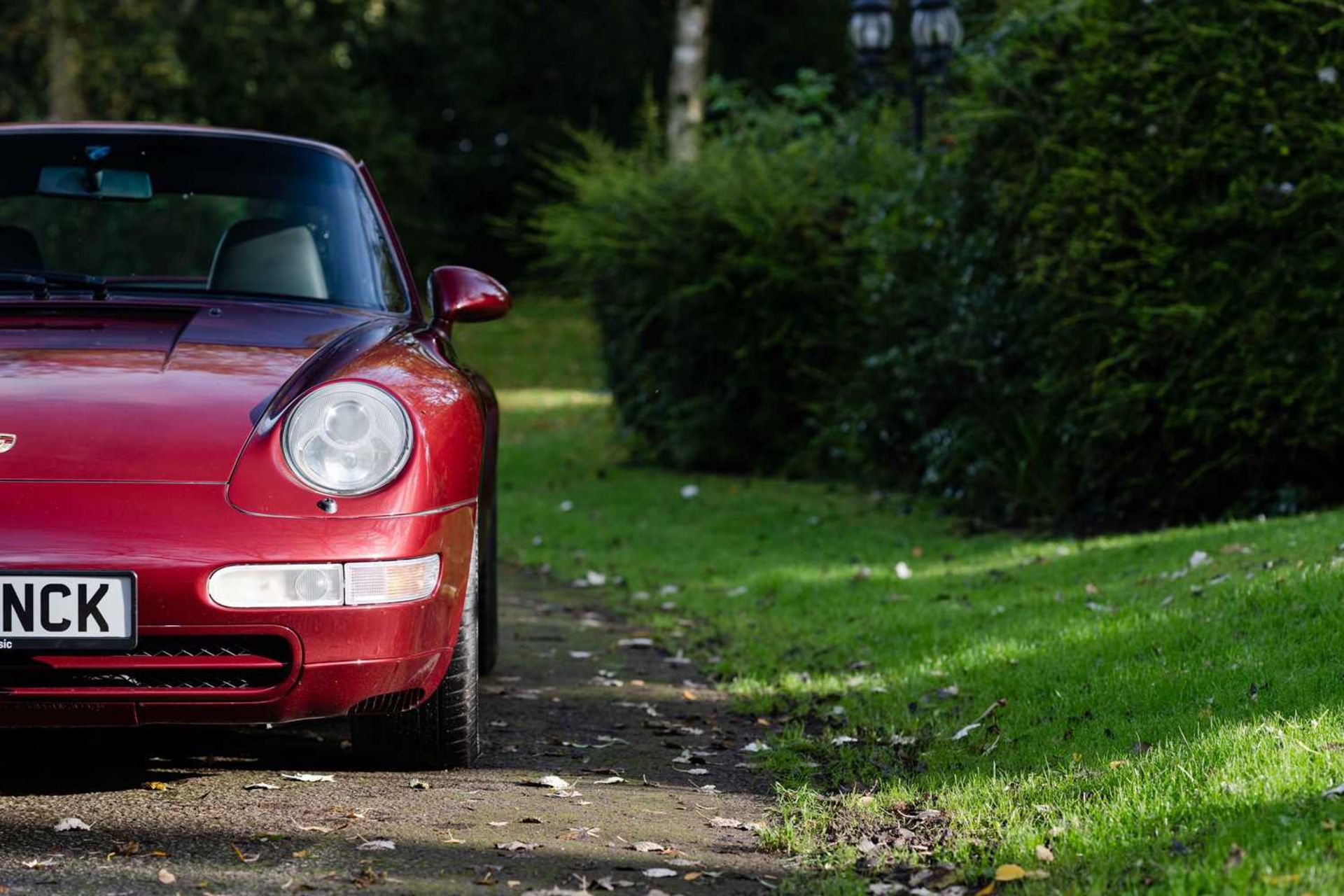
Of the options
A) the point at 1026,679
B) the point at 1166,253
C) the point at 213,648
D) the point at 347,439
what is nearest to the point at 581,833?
the point at 213,648

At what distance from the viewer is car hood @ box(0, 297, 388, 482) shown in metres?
3.48

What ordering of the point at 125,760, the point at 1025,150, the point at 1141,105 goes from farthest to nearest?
1. the point at 1025,150
2. the point at 1141,105
3. the point at 125,760

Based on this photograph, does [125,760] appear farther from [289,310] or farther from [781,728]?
[781,728]

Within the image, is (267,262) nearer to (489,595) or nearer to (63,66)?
(489,595)

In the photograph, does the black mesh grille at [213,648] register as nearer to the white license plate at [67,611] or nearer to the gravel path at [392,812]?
the white license plate at [67,611]

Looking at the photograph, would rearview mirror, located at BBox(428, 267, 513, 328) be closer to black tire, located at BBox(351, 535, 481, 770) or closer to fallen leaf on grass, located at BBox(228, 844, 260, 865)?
black tire, located at BBox(351, 535, 481, 770)


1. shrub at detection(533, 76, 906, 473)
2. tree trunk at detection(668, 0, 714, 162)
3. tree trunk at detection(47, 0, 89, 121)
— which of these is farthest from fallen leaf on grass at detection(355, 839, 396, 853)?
tree trunk at detection(47, 0, 89, 121)

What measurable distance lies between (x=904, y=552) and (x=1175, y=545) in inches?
64.4

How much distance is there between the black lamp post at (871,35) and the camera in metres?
13.6

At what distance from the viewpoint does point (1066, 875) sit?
320 cm

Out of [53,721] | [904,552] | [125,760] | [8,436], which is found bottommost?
[904,552]

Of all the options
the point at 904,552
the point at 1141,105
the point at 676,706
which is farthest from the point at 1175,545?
the point at 676,706

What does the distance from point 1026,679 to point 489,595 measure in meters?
1.77

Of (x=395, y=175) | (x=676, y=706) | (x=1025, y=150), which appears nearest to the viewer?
(x=676, y=706)
